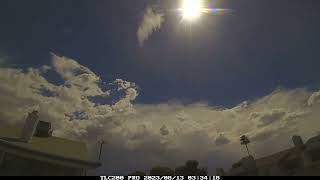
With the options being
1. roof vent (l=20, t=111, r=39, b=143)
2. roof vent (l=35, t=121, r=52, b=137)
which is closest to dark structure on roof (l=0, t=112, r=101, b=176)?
roof vent (l=20, t=111, r=39, b=143)

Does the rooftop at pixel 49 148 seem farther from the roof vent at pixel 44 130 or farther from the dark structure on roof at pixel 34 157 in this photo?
the roof vent at pixel 44 130

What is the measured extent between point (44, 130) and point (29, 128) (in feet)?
13.7

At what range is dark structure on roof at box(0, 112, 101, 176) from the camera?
15891 mm

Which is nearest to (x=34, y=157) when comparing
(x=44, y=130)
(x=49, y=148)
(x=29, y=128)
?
(x=49, y=148)

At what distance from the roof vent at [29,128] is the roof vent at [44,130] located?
10.8 ft

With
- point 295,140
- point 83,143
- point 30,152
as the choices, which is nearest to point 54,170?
Result: point 30,152

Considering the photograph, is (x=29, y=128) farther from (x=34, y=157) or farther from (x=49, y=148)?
(x=34, y=157)

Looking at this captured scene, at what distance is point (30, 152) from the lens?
16.0 meters

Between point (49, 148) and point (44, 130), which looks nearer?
point (49, 148)

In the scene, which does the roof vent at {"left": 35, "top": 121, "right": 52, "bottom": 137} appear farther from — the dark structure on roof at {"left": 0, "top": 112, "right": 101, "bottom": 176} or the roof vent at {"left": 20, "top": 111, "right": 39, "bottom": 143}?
the roof vent at {"left": 20, "top": 111, "right": 39, "bottom": 143}

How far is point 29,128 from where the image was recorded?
62.3 feet

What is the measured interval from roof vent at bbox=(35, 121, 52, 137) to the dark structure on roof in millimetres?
1431

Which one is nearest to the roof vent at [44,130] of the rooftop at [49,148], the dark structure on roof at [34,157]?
the rooftop at [49,148]

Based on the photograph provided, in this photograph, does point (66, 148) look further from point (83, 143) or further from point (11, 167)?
point (11, 167)
